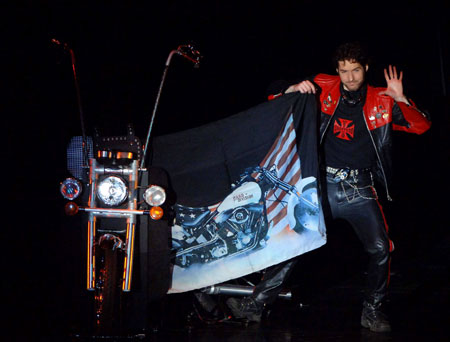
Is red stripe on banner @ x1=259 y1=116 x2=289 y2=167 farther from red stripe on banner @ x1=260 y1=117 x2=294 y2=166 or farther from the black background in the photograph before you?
the black background

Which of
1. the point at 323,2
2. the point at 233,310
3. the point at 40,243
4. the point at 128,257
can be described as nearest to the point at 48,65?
the point at 40,243

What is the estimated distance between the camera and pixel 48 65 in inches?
210

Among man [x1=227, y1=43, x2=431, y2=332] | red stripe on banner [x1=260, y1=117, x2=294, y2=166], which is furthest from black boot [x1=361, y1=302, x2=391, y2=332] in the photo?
red stripe on banner [x1=260, y1=117, x2=294, y2=166]

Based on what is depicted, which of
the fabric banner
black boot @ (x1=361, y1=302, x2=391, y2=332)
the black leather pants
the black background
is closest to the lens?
black boot @ (x1=361, y1=302, x2=391, y2=332)

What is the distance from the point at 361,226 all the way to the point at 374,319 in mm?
707

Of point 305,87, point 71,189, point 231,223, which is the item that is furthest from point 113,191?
point 305,87

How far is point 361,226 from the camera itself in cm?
405

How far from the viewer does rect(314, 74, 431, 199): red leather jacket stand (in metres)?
4.04

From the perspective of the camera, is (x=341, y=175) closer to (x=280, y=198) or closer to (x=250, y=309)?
(x=280, y=198)

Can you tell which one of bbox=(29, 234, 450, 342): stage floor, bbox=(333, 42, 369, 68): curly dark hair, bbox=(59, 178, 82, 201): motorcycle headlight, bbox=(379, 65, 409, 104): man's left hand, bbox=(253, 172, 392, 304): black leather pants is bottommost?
bbox=(29, 234, 450, 342): stage floor

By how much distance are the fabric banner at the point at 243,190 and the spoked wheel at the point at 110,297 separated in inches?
28.4

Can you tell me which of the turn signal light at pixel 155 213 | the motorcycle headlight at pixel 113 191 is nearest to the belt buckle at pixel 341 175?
the turn signal light at pixel 155 213

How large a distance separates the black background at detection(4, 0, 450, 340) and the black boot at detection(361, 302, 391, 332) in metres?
2.19

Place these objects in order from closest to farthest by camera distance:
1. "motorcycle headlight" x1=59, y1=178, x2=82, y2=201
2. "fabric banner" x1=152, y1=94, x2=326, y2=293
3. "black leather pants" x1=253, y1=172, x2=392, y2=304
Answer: "motorcycle headlight" x1=59, y1=178, x2=82, y2=201, "black leather pants" x1=253, y1=172, x2=392, y2=304, "fabric banner" x1=152, y1=94, x2=326, y2=293
